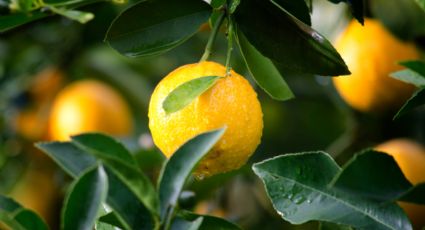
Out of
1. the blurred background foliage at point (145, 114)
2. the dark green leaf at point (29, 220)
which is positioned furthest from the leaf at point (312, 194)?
the blurred background foliage at point (145, 114)

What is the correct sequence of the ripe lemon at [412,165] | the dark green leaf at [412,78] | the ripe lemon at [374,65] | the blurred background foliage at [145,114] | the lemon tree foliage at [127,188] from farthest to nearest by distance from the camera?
1. the blurred background foliage at [145,114]
2. the ripe lemon at [374,65]
3. the ripe lemon at [412,165]
4. the dark green leaf at [412,78]
5. the lemon tree foliage at [127,188]

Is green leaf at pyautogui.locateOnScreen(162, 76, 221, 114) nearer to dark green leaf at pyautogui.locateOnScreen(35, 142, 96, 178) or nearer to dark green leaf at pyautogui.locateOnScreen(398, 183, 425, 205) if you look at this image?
dark green leaf at pyautogui.locateOnScreen(35, 142, 96, 178)

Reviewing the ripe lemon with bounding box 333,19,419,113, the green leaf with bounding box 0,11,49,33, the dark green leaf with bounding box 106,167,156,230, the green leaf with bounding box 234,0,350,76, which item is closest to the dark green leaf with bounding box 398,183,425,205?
the green leaf with bounding box 234,0,350,76

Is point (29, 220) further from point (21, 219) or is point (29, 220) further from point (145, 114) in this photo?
point (145, 114)

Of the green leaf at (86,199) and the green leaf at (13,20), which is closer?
the green leaf at (86,199)

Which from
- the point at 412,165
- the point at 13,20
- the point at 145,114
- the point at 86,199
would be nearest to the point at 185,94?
the point at 86,199

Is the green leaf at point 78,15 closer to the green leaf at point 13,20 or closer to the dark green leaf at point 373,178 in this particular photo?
the green leaf at point 13,20
